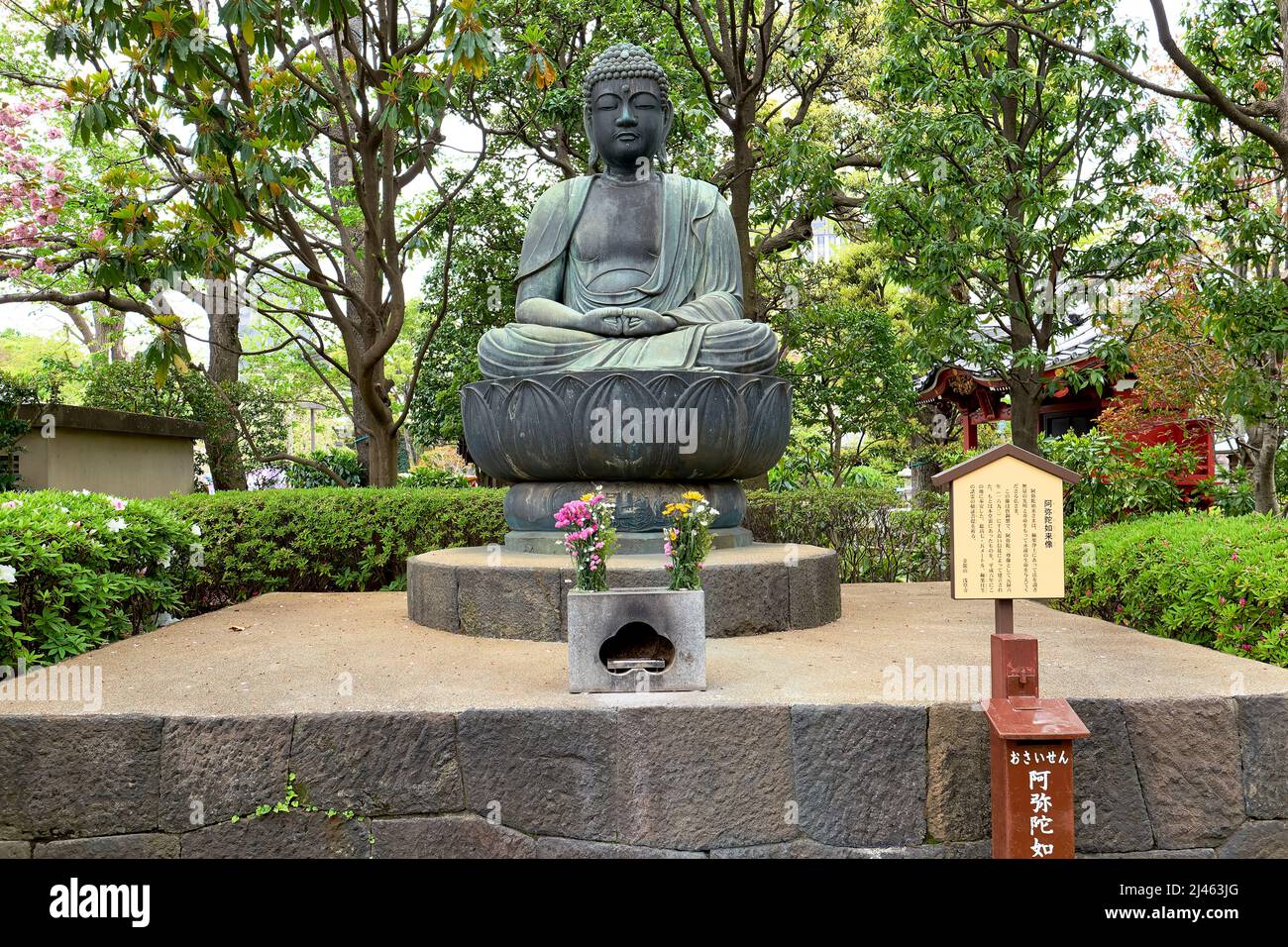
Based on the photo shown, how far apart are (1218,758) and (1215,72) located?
605 cm

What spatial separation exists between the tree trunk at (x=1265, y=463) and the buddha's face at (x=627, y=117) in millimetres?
5194

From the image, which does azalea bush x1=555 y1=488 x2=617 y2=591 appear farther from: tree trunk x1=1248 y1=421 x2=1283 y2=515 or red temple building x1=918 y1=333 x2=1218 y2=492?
tree trunk x1=1248 y1=421 x2=1283 y2=515

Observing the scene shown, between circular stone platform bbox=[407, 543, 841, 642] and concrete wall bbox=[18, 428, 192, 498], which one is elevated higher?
concrete wall bbox=[18, 428, 192, 498]

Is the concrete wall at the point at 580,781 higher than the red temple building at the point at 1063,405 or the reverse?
the reverse

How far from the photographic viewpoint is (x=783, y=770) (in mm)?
3000

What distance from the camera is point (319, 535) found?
21.6 feet

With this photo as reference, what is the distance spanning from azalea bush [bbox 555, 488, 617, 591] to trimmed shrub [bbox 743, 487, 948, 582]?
4.34m

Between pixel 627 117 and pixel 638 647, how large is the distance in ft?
11.7

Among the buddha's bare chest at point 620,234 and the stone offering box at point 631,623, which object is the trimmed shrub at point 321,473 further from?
the stone offering box at point 631,623

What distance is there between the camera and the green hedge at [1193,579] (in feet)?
12.6

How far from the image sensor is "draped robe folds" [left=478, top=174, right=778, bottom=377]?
5133 millimetres
